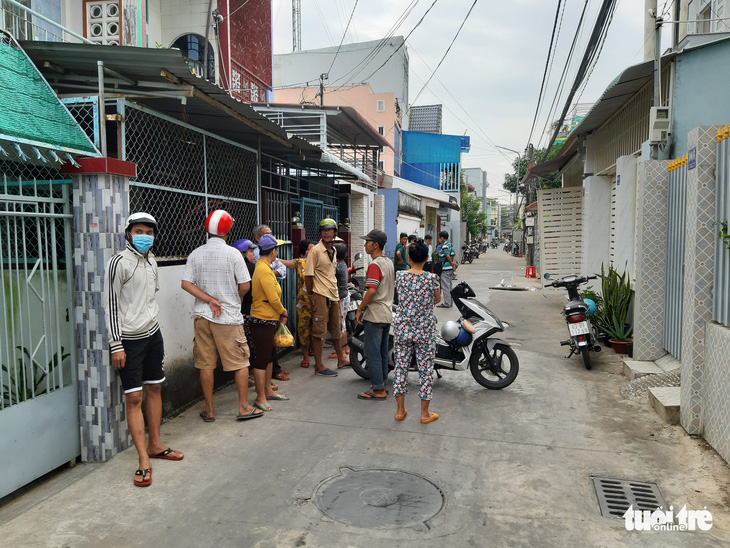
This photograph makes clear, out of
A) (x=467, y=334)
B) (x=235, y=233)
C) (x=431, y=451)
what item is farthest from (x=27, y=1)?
(x=431, y=451)

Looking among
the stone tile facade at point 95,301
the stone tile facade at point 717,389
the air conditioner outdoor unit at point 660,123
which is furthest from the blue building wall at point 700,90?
the stone tile facade at point 95,301

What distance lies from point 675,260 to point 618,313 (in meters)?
2.02

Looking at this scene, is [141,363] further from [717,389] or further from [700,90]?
[700,90]

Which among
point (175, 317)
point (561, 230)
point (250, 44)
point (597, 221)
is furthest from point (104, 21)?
point (561, 230)

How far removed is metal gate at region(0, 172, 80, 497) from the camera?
3531 mm

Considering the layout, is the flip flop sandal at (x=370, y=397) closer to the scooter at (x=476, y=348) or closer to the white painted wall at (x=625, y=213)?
the scooter at (x=476, y=348)

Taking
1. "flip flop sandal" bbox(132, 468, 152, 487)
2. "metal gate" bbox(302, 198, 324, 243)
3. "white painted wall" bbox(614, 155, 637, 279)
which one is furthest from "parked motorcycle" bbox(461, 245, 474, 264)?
"flip flop sandal" bbox(132, 468, 152, 487)

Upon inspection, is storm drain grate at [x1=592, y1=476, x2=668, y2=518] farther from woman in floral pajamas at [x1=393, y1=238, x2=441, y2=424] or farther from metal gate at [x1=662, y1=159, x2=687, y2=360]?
metal gate at [x1=662, y1=159, x2=687, y2=360]

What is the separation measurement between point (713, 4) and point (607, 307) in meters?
9.30

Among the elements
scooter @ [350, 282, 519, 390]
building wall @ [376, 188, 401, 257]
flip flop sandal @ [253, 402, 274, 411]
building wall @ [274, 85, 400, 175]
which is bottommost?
flip flop sandal @ [253, 402, 274, 411]

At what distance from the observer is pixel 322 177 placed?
36.4 feet

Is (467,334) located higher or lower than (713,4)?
lower

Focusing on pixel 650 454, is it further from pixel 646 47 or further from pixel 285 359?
pixel 646 47

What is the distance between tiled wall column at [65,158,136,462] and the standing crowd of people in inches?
6.7
